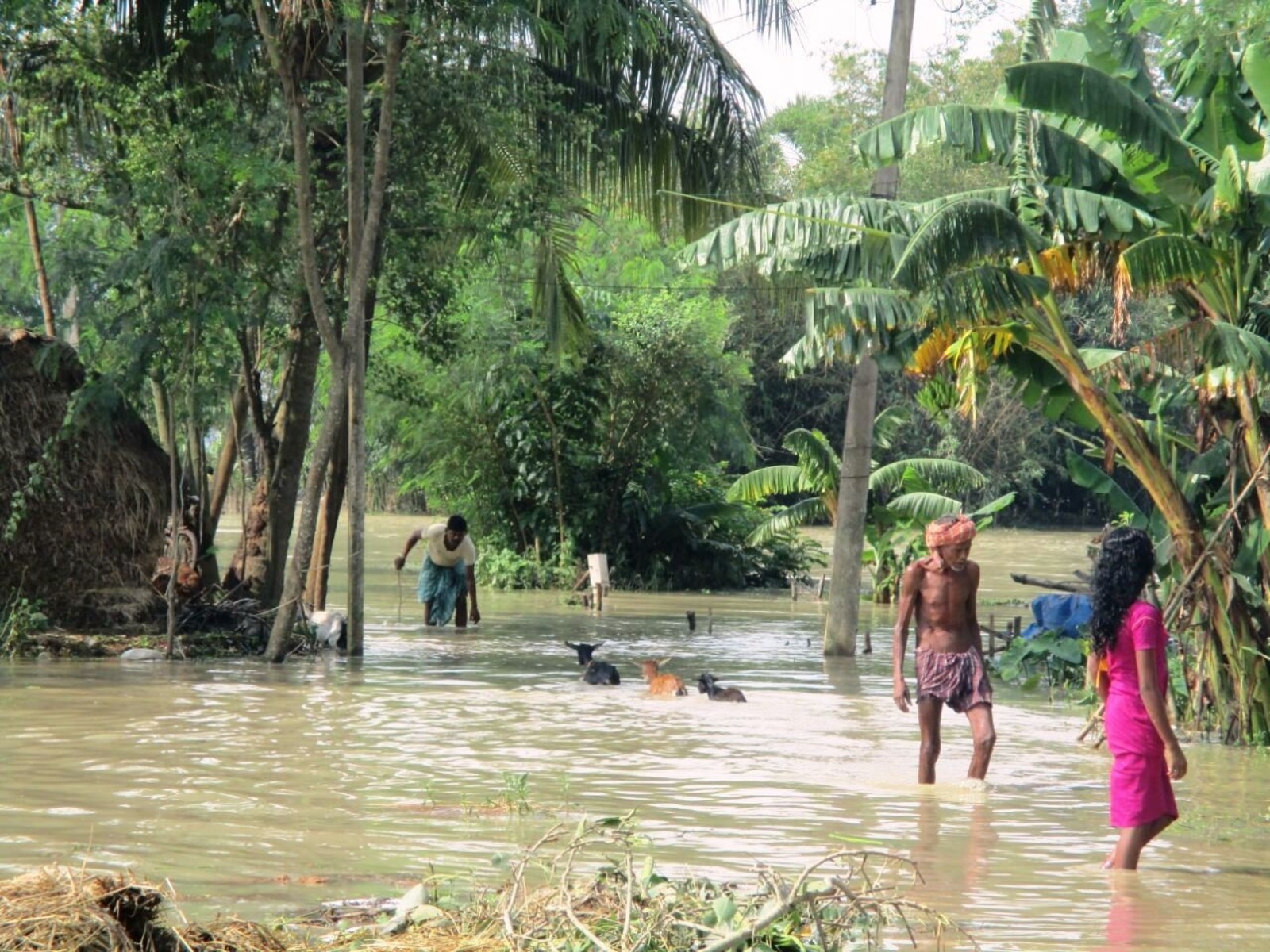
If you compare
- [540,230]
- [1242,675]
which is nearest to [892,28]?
[540,230]

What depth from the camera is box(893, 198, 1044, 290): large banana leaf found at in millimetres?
11438

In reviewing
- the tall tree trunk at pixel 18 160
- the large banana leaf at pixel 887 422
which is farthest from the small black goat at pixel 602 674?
the large banana leaf at pixel 887 422

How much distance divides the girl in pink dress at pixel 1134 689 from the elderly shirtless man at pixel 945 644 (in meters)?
2.42

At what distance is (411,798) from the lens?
9.52m

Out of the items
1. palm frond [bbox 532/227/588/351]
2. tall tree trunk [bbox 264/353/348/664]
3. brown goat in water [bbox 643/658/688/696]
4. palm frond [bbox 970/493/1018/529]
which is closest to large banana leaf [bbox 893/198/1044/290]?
brown goat in water [bbox 643/658/688/696]

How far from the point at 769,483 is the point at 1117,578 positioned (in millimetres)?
17149

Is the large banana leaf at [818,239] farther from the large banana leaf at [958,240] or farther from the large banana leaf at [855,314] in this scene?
the large banana leaf at [958,240]

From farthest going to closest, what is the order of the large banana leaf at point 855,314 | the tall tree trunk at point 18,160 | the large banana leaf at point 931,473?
the large banana leaf at point 931,473 → the tall tree trunk at point 18,160 → the large banana leaf at point 855,314

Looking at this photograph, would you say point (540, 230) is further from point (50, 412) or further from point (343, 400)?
point (50, 412)

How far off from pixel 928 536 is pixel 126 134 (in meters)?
9.61

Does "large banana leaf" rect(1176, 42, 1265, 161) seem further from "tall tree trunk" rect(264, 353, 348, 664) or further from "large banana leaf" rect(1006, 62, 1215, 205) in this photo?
"tall tree trunk" rect(264, 353, 348, 664)

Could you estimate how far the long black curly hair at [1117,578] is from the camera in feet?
25.0

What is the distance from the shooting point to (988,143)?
12.2 metres

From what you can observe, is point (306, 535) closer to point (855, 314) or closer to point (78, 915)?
point (855, 314)
